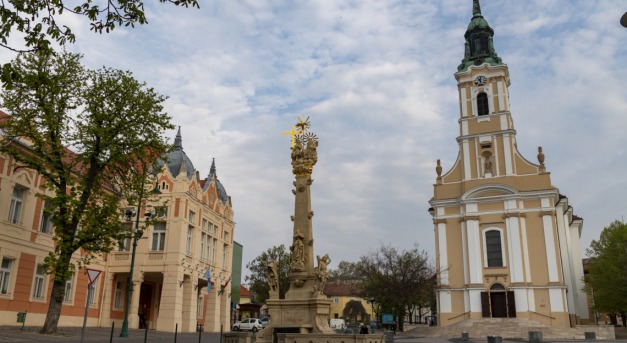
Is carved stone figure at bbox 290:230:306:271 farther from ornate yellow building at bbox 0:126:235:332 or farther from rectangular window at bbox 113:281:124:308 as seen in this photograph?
rectangular window at bbox 113:281:124:308

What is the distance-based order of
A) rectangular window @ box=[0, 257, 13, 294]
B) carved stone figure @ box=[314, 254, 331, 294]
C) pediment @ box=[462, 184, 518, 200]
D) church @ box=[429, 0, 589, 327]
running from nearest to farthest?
1. carved stone figure @ box=[314, 254, 331, 294]
2. rectangular window @ box=[0, 257, 13, 294]
3. church @ box=[429, 0, 589, 327]
4. pediment @ box=[462, 184, 518, 200]

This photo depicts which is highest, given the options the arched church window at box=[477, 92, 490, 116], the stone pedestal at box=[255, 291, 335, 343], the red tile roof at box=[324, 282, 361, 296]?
the arched church window at box=[477, 92, 490, 116]

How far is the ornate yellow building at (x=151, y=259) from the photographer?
25.3 meters

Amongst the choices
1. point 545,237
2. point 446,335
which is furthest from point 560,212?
point 446,335

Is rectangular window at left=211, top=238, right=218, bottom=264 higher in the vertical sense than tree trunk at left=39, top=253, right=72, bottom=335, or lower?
higher

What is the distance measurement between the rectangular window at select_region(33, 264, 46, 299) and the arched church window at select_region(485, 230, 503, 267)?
33.0 meters

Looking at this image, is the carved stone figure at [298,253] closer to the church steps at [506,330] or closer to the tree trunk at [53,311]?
the tree trunk at [53,311]

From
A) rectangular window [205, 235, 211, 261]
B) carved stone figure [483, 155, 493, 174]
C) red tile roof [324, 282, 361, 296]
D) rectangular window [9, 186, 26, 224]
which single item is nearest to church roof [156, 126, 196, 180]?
rectangular window [205, 235, 211, 261]

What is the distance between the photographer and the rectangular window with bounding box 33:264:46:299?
88.4ft

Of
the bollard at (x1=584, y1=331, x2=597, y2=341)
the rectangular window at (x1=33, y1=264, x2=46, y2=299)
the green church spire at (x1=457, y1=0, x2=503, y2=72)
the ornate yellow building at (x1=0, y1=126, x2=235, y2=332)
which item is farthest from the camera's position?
the green church spire at (x1=457, y1=0, x2=503, y2=72)

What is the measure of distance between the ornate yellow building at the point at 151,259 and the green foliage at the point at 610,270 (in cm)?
3336

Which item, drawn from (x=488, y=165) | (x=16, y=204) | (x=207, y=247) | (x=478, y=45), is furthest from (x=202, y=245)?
(x=478, y=45)

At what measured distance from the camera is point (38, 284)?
89.6ft

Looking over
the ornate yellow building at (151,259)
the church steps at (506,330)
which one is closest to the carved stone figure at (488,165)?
the church steps at (506,330)
